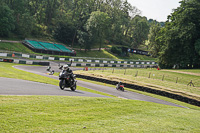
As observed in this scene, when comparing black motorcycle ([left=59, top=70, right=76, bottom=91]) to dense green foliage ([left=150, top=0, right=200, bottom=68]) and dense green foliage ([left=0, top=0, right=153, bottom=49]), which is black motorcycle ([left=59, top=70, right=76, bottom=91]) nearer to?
dense green foliage ([left=150, top=0, right=200, bottom=68])

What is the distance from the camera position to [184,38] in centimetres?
5466

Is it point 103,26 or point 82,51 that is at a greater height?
point 103,26

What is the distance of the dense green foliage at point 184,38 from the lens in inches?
2165

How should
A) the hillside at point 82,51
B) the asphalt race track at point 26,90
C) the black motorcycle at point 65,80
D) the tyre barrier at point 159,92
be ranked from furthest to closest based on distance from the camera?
the hillside at point 82,51
the tyre barrier at point 159,92
the black motorcycle at point 65,80
the asphalt race track at point 26,90

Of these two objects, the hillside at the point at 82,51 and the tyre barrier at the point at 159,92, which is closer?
the tyre barrier at the point at 159,92

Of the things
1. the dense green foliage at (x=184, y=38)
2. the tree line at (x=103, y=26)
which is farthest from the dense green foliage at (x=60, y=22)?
the dense green foliage at (x=184, y=38)

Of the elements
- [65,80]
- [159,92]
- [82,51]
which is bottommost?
[159,92]

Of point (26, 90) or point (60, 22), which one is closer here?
point (26, 90)

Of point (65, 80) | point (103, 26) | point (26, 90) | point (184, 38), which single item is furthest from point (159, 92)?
point (103, 26)

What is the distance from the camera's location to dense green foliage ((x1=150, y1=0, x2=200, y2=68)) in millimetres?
54987

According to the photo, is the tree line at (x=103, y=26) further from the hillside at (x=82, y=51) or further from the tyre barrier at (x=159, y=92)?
the tyre barrier at (x=159, y=92)

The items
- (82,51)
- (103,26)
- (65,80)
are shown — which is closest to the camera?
(65,80)

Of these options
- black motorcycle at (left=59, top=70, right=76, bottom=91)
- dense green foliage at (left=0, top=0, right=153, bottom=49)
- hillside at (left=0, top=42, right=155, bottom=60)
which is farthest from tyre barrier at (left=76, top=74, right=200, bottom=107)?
dense green foliage at (left=0, top=0, right=153, bottom=49)

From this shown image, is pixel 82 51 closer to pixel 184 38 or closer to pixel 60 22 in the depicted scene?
pixel 60 22
